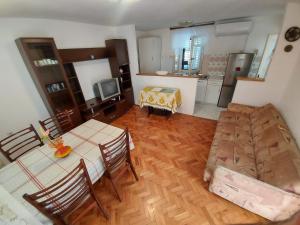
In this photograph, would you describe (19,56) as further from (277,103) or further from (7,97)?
(277,103)

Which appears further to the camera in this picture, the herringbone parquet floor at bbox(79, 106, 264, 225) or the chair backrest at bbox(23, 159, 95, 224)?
the herringbone parquet floor at bbox(79, 106, 264, 225)

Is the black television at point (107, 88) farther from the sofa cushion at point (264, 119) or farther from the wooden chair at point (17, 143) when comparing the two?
the sofa cushion at point (264, 119)

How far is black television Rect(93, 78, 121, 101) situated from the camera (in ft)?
10.6

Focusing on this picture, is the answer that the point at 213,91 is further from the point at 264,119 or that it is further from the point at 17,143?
the point at 17,143

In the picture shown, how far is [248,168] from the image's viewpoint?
164cm

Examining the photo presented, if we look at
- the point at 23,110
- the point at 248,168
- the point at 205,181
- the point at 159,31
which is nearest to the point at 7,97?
the point at 23,110

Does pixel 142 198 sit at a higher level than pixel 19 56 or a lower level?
lower

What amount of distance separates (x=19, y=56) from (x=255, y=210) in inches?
155

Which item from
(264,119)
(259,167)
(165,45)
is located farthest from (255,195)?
(165,45)

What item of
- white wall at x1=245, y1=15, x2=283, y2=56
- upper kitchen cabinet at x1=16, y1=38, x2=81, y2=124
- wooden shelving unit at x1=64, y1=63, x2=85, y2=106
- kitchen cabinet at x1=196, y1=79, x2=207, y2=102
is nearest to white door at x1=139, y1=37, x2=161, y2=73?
kitchen cabinet at x1=196, y1=79, x2=207, y2=102

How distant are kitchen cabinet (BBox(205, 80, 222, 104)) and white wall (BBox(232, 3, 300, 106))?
0.91 m

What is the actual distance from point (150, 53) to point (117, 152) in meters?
4.33

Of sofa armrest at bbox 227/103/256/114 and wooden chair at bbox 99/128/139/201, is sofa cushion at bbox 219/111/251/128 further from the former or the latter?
wooden chair at bbox 99/128/139/201

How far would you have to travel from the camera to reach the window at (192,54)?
14.5 feet
